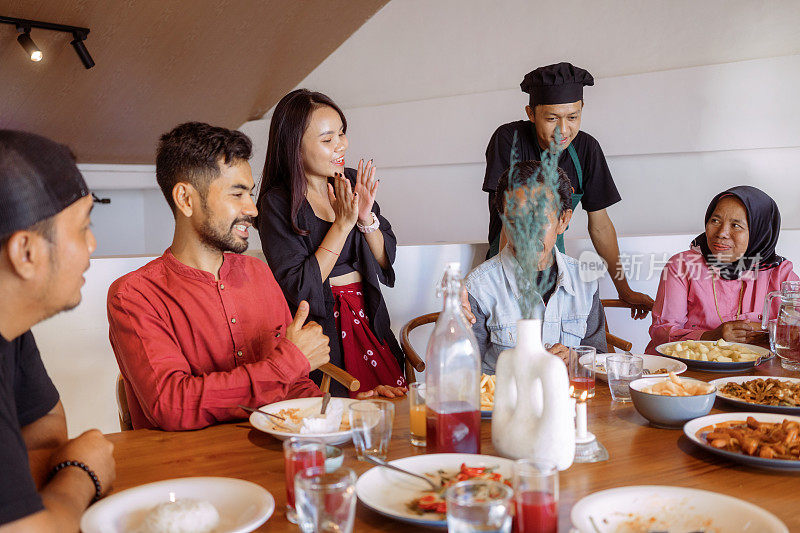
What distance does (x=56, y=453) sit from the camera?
3.96 ft

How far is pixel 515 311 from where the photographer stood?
2375 millimetres

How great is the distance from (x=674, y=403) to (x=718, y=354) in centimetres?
69

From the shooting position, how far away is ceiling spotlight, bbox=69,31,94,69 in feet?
14.1

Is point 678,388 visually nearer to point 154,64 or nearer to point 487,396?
point 487,396

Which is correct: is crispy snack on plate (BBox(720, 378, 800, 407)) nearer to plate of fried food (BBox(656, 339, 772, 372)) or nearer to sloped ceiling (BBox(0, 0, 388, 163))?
plate of fried food (BBox(656, 339, 772, 372))

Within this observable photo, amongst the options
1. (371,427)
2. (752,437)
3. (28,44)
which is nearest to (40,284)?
(371,427)

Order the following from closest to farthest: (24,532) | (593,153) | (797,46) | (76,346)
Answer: (24,532)
(76,346)
(593,153)
(797,46)

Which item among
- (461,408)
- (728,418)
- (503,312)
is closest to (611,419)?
(728,418)

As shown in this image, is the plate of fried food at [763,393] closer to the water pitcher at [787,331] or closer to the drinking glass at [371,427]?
the water pitcher at [787,331]

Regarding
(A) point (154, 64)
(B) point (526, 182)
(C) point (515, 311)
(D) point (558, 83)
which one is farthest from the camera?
(A) point (154, 64)

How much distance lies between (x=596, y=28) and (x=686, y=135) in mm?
855

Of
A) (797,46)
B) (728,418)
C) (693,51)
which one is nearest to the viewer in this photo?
(728,418)

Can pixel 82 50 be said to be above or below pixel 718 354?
above

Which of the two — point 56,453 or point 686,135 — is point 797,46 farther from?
point 56,453
